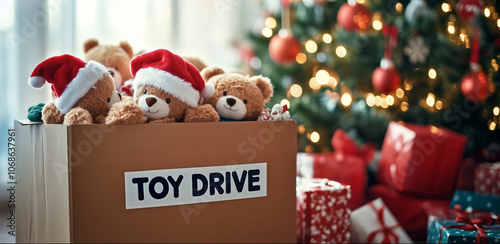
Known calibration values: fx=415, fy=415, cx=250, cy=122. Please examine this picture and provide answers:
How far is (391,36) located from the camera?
1808 millimetres

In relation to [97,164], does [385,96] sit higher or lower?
higher

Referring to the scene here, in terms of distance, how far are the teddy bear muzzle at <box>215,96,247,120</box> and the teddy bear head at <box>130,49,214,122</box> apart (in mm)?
81

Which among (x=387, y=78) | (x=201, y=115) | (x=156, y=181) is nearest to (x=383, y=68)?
(x=387, y=78)

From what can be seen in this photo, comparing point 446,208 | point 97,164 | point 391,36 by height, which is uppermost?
point 391,36

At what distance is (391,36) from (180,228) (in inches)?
52.7

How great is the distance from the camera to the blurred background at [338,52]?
167 cm

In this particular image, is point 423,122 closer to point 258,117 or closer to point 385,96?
point 385,96

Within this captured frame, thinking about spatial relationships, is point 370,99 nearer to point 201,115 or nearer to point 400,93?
point 400,93

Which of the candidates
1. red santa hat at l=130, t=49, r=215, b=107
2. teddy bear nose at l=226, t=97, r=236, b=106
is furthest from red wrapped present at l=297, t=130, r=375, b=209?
red santa hat at l=130, t=49, r=215, b=107

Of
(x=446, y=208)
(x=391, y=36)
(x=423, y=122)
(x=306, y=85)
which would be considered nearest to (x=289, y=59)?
(x=306, y=85)

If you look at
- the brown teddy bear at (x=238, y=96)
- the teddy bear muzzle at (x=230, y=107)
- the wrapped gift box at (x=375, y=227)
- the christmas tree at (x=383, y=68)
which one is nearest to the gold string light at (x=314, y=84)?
the christmas tree at (x=383, y=68)

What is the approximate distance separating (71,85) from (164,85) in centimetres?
19

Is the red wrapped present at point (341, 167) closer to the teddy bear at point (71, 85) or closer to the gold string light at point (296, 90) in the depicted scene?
the gold string light at point (296, 90)

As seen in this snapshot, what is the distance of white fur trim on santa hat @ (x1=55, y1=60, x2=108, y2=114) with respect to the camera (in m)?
0.88
